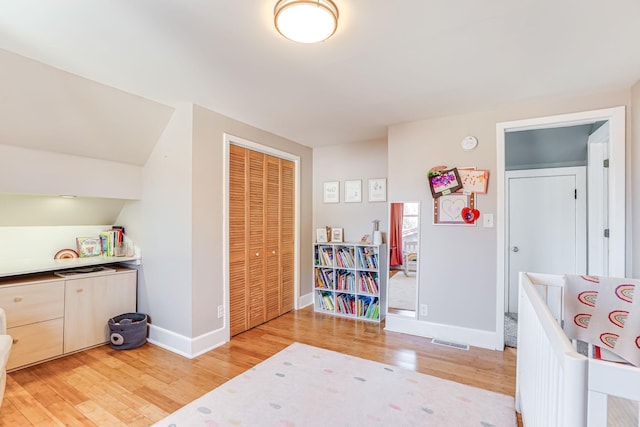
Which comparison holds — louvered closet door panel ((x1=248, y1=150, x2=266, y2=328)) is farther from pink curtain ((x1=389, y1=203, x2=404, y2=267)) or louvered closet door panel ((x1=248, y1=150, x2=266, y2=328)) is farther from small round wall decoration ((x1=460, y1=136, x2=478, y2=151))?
small round wall decoration ((x1=460, y1=136, x2=478, y2=151))

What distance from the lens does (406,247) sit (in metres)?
3.26

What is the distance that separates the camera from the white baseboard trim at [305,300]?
4060mm

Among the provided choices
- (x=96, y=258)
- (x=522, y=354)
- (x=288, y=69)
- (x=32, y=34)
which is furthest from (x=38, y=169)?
(x=522, y=354)

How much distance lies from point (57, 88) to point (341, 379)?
2.93 metres

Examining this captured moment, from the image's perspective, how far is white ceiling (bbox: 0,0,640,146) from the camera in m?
1.46

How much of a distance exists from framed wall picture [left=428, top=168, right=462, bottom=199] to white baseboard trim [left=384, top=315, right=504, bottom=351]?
131 cm

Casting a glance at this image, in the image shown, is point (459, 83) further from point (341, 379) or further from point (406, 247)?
point (341, 379)

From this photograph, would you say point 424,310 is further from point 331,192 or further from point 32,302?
point 32,302

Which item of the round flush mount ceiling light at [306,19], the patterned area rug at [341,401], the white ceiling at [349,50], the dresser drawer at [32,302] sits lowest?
the patterned area rug at [341,401]

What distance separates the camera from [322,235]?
4090mm

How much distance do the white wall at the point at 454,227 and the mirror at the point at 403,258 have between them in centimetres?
9

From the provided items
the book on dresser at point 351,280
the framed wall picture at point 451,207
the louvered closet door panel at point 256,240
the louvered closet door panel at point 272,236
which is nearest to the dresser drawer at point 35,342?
the louvered closet door panel at point 256,240

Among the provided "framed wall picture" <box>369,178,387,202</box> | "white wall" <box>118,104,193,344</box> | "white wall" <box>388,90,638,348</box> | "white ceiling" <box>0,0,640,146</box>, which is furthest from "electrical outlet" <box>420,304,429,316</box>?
"white wall" <box>118,104,193,344</box>

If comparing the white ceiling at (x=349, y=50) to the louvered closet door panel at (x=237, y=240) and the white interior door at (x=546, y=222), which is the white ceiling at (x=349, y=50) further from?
the white interior door at (x=546, y=222)
